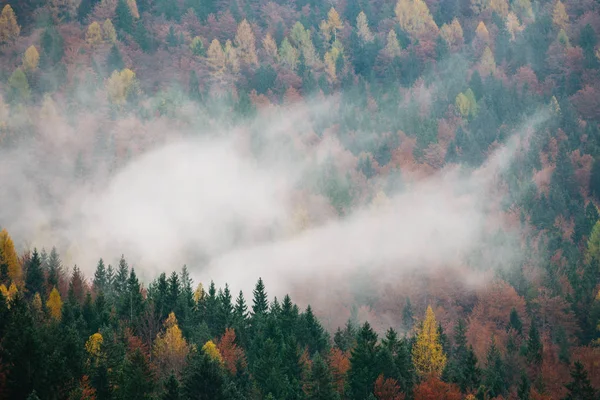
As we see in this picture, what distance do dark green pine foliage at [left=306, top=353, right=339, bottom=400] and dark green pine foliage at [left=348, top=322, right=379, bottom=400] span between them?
4.74 meters

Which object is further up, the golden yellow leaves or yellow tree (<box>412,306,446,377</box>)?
the golden yellow leaves

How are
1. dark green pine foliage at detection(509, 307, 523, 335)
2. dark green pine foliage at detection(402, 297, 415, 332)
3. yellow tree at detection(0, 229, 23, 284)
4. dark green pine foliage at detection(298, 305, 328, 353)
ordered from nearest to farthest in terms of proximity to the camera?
1. dark green pine foliage at detection(298, 305, 328, 353)
2. yellow tree at detection(0, 229, 23, 284)
3. dark green pine foliage at detection(509, 307, 523, 335)
4. dark green pine foliage at detection(402, 297, 415, 332)

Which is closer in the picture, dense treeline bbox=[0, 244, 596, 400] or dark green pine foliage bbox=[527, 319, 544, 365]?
dense treeline bbox=[0, 244, 596, 400]

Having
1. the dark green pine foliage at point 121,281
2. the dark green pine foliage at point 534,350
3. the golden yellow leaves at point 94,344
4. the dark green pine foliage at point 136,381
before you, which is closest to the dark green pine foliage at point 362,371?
the dark green pine foliage at point 136,381

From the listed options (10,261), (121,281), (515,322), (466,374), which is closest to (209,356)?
(466,374)

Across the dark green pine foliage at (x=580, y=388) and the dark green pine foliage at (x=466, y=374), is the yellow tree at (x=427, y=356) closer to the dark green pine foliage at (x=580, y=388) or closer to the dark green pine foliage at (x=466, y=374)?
the dark green pine foliage at (x=466, y=374)

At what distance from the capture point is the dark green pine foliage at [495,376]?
79869 millimetres

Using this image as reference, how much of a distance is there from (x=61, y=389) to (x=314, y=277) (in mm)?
124268

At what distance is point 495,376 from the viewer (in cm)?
8456

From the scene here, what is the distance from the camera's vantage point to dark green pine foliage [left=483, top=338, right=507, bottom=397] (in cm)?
7987

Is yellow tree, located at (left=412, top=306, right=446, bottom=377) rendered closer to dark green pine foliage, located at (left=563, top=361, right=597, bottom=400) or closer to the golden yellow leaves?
dark green pine foliage, located at (left=563, top=361, right=597, bottom=400)

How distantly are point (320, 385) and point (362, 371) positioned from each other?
591cm

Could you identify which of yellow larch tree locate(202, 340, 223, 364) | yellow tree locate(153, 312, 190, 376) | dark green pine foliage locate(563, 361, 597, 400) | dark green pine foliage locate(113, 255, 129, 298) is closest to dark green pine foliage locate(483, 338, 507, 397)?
dark green pine foliage locate(563, 361, 597, 400)

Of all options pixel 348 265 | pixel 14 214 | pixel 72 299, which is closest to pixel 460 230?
pixel 348 265
